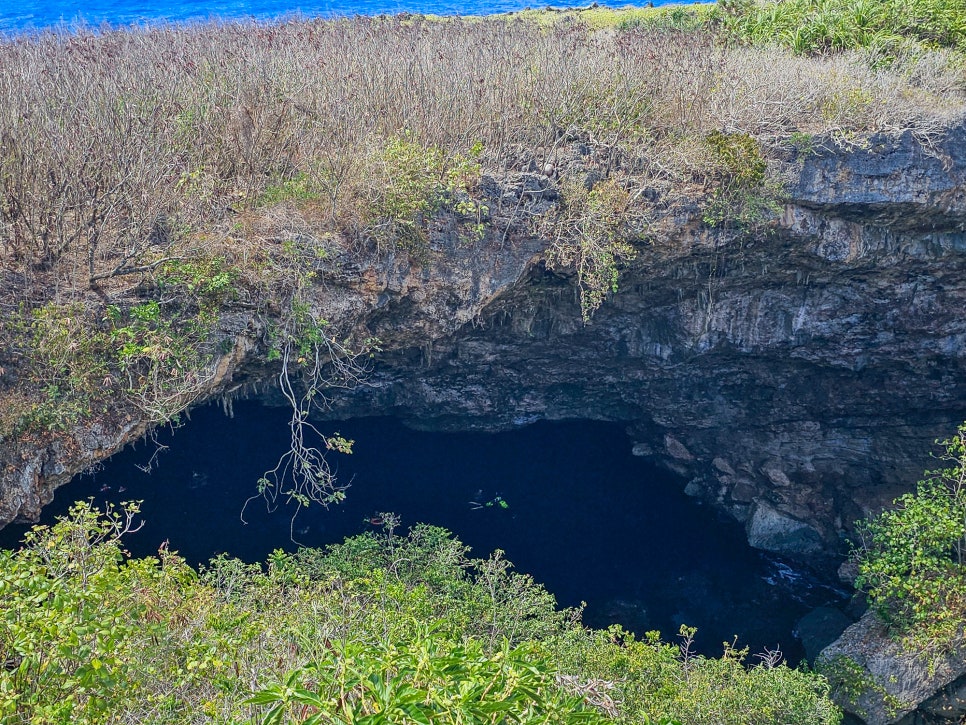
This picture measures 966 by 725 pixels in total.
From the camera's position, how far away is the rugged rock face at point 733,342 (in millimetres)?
10070

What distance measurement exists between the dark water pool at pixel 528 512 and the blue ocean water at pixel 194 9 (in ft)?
33.8

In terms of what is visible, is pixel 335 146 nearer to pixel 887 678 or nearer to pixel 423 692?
pixel 423 692

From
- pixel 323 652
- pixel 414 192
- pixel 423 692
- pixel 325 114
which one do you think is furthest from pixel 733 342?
pixel 423 692

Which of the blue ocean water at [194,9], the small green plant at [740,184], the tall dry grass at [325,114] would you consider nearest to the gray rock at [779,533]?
the small green plant at [740,184]

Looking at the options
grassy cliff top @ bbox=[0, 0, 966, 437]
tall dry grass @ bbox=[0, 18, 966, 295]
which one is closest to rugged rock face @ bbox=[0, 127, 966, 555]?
grassy cliff top @ bbox=[0, 0, 966, 437]

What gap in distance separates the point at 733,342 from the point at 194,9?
49.2 feet

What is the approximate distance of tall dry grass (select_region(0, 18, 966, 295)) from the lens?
8.59m

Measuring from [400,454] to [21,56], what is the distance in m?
9.94

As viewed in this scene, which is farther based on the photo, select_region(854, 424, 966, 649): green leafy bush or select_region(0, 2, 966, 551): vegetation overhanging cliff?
select_region(854, 424, 966, 649): green leafy bush

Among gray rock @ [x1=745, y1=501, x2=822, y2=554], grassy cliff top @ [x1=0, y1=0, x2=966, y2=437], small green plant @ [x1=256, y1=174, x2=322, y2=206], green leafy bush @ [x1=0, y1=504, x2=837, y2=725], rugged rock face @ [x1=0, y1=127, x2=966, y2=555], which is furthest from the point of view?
gray rock @ [x1=745, y1=501, x2=822, y2=554]

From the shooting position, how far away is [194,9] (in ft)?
59.8

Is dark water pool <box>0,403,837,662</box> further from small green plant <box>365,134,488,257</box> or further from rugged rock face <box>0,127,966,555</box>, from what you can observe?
small green plant <box>365,134,488,257</box>

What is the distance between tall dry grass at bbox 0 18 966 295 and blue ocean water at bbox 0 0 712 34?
156 inches

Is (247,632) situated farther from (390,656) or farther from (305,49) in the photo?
(305,49)
